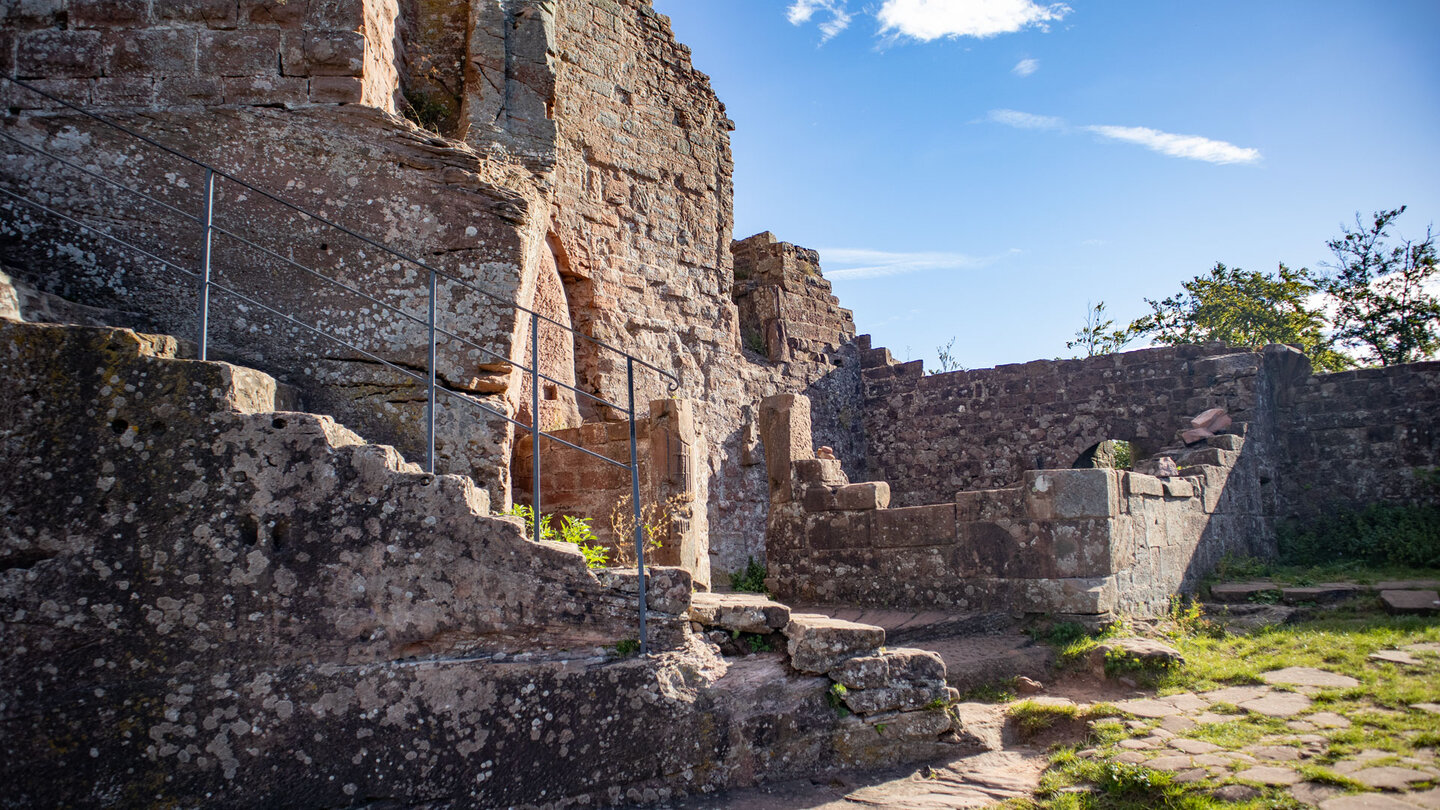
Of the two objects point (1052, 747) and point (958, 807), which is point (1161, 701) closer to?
point (1052, 747)

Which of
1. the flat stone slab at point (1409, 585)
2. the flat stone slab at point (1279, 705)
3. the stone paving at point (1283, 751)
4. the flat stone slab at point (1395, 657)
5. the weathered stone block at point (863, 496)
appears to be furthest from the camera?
the weathered stone block at point (863, 496)

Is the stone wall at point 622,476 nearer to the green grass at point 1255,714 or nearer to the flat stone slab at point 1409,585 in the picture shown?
the green grass at point 1255,714

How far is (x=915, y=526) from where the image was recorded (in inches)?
308

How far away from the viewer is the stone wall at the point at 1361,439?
431 inches

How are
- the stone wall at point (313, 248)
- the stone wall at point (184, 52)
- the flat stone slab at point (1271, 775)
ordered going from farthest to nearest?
the stone wall at point (184, 52) → the stone wall at point (313, 248) → the flat stone slab at point (1271, 775)

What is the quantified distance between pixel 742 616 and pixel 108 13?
5499 mm

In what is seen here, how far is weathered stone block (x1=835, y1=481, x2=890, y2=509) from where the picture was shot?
8.09 metres

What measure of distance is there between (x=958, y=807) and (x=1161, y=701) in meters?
2.25

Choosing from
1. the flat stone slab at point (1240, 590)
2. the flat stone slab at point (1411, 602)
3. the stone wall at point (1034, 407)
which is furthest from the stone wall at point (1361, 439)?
the flat stone slab at point (1411, 602)

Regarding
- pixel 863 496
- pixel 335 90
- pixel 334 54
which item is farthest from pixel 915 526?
pixel 334 54

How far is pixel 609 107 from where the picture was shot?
461 inches

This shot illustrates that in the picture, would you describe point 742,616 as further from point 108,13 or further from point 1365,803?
point 108,13

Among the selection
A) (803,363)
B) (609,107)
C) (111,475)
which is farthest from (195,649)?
(803,363)

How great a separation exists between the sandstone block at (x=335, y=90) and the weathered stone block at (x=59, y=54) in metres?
1.30
